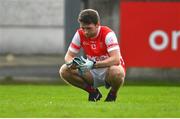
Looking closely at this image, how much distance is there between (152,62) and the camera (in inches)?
828

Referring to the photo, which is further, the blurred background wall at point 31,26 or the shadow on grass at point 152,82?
the blurred background wall at point 31,26

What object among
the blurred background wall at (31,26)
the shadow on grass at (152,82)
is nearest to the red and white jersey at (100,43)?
the shadow on grass at (152,82)

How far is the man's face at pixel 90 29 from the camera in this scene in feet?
38.5

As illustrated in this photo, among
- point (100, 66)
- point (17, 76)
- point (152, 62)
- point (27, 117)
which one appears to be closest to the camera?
point (27, 117)

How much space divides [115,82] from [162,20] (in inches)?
371

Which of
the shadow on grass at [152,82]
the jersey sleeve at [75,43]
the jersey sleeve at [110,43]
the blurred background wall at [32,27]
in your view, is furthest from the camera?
the blurred background wall at [32,27]

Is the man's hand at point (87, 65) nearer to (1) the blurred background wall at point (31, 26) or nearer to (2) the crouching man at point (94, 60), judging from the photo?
(2) the crouching man at point (94, 60)

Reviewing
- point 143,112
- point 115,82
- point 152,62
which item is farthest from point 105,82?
point 152,62

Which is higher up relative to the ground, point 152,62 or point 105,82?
point 105,82

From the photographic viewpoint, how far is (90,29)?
11742 millimetres

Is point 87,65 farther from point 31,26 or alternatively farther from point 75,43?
point 31,26

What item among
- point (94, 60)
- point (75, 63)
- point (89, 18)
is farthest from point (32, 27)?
point (89, 18)

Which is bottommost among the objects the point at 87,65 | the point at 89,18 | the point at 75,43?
the point at 87,65

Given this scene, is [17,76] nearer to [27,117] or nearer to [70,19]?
[70,19]
